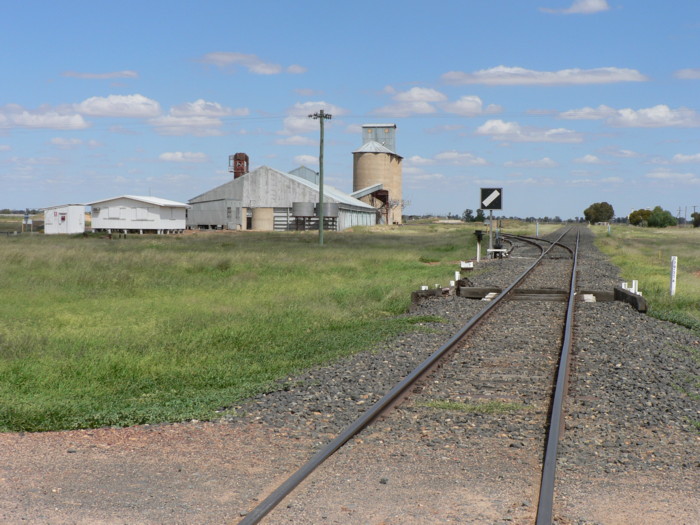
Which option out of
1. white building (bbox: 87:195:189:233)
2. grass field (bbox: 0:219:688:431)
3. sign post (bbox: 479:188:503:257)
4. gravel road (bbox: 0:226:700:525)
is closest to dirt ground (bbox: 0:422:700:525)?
gravel road (bbox: 0:226:700:525)

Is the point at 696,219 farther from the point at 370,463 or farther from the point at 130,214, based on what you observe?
the point at 370,463

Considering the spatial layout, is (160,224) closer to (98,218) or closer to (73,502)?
(98,218)

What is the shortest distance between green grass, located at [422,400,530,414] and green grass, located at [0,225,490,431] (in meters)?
1.99

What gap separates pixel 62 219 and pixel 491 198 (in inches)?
1986

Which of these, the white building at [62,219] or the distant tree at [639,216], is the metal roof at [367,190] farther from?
the distant tree at [639,216]

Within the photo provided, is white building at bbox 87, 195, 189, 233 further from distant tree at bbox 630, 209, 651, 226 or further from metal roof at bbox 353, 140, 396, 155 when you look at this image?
distant tree at bbox 630, 209, 651, 226

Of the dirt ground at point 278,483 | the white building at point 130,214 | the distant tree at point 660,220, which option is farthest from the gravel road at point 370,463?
the distant tree at point 660,220

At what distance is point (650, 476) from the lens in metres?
5.96

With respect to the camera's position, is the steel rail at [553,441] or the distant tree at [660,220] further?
the distant tree at [660,220]

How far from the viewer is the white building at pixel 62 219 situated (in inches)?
2795

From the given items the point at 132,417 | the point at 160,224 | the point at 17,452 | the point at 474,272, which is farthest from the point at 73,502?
the point at 160,224

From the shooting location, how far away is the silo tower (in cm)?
10700

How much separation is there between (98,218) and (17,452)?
223 feet

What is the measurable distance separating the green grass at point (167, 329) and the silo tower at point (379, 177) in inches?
3095
